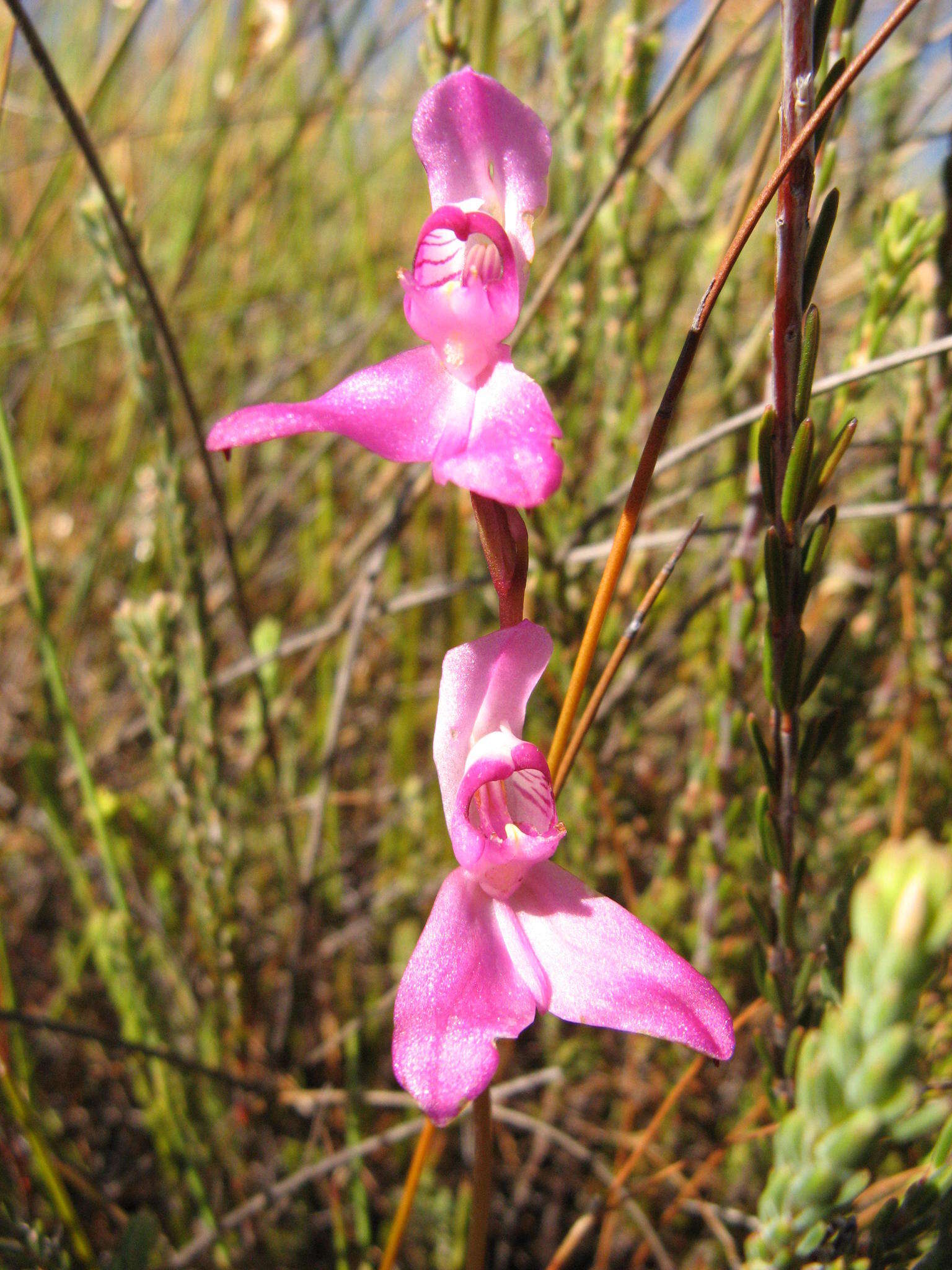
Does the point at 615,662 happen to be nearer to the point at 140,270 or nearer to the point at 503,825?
the point at 503,825

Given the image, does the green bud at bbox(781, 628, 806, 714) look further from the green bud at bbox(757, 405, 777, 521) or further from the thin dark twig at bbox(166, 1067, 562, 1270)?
the thin dark twig at bbox(166, 1067, 562, 1270)

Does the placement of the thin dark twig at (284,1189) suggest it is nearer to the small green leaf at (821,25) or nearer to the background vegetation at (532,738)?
the background vegetation at (532,738)

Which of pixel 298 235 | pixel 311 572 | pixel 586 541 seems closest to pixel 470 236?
pixel 586 541

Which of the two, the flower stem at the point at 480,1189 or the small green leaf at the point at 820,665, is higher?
the small green leaf at the point at 820,665

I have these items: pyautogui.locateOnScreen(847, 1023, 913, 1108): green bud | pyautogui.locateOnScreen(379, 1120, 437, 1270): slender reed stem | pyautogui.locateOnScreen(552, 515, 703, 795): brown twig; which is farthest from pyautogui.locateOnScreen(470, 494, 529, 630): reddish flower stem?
pyautogui.locateOnScreen(379, 1120, 437, 1270): slender reed stem

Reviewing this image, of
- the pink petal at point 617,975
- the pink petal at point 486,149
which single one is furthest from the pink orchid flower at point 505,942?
the pink petal at point 486,149
